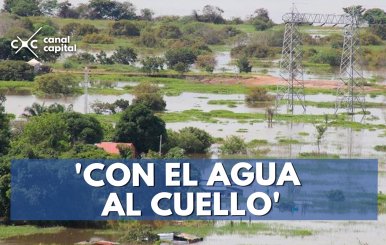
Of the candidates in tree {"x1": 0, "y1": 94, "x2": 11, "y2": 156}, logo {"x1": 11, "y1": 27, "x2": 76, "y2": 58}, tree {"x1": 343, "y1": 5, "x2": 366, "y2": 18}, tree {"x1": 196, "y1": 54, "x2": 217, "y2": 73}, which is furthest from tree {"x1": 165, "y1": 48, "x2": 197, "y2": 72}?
tree {"x1": 0, "y1": 94, "x2": 11, "y2": 156}

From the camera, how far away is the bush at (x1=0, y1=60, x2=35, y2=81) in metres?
32.1

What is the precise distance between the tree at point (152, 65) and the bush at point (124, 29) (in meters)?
10.1

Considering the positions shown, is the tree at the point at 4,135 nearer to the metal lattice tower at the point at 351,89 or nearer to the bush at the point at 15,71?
the metal lattice tower at the point at 351,89

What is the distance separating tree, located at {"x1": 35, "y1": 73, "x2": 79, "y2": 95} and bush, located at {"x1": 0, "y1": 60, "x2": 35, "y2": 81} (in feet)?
4.62

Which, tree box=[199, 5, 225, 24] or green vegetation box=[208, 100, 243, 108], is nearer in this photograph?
green vegetation box=[208, 100, 243, 108]

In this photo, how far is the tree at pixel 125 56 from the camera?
38.9m

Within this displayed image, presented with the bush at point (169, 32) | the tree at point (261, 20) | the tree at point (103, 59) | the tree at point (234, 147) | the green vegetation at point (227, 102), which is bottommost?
the tree at point (234, 147)

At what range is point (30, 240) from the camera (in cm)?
1540

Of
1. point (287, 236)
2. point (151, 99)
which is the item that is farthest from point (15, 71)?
point (287, 236)

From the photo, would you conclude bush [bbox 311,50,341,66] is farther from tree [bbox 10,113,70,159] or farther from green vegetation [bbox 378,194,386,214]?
green vegetation [bbox 378,194,386,214]

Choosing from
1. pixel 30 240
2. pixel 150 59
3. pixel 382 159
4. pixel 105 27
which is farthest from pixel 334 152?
pixel 105 27

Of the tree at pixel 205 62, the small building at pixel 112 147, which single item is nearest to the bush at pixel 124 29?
the tree at pixel 205 62

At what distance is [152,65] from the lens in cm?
3641

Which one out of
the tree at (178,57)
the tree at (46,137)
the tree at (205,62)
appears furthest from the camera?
the tree at (205,62)
